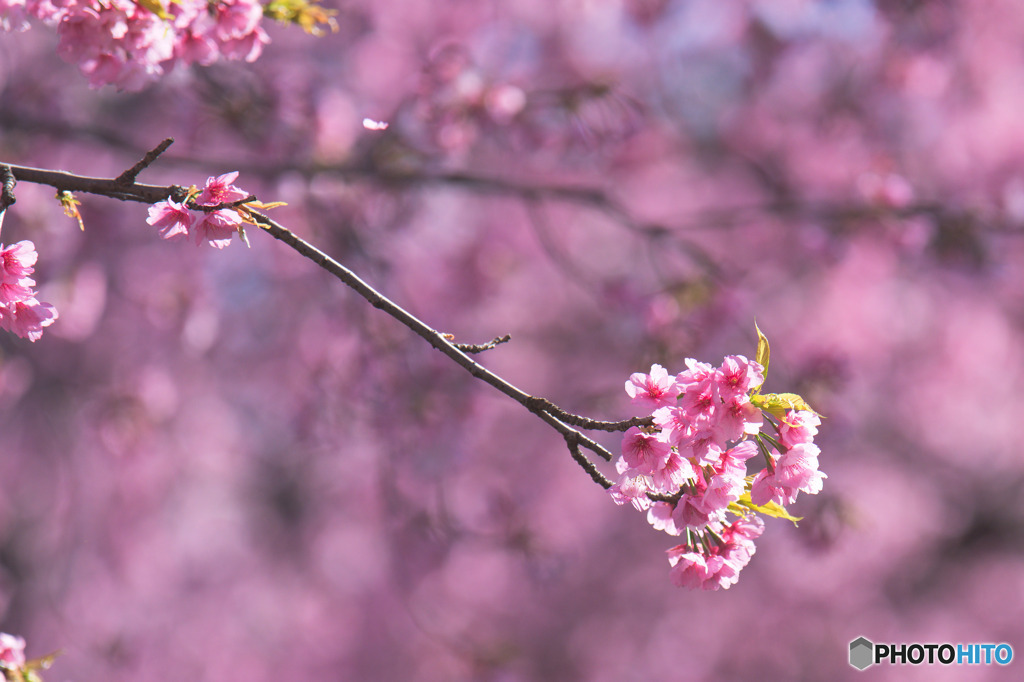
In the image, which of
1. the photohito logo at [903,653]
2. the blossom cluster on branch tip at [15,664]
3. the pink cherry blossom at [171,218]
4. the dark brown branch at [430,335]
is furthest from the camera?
the photohito logo at [903,653]

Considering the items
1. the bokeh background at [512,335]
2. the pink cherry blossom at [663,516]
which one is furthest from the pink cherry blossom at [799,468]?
the bokeh background at [512,335]

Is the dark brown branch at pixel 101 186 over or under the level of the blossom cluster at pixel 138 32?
under

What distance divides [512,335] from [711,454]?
5.04 meters

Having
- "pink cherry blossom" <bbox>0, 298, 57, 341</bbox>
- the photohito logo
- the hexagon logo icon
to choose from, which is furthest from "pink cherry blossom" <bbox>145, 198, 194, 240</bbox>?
the hexagon logo icon

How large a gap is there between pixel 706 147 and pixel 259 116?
16.6 feet

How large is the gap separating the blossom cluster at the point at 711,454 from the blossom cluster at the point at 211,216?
88 cm

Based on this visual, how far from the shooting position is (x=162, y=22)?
2035mm

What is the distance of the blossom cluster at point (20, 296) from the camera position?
1.51 m

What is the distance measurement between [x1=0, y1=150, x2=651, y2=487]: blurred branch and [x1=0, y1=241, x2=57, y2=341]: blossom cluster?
0.15 m

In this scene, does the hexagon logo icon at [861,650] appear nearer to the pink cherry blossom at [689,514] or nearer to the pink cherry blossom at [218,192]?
the pink cherry blossom at [689,514]

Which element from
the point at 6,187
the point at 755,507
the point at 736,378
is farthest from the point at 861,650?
the point at 6,187

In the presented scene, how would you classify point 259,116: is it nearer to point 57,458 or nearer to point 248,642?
point 57,458

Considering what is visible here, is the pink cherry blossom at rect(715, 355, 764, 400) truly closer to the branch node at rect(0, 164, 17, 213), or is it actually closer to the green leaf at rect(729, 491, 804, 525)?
the green leaf at rect(729, 491, 804, 525)

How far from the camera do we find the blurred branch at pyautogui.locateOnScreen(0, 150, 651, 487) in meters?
1.38
